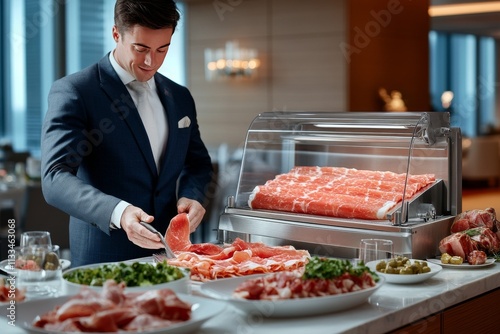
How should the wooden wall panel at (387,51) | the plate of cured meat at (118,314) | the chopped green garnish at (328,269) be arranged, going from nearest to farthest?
1. the plate of cured meat at (118,314)
2. the chopped green garnish at (328,269)
3. the wooden wall panel at (387,51)

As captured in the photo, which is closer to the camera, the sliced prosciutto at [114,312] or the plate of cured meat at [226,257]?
the sliced prosciutto at [114,312]

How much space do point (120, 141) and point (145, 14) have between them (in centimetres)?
50

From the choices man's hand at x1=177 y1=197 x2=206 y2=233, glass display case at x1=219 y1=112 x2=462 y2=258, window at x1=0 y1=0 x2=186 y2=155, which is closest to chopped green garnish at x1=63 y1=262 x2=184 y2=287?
man's hand at x1=177 y1=197 x2=206 y2=233

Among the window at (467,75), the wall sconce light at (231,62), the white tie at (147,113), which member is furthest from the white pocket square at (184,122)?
the window at (467,75)

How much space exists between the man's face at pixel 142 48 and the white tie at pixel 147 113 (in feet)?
0.31

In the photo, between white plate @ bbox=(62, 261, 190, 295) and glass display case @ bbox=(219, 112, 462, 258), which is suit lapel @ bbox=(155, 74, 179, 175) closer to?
glass display case @ bbox=(219, 112, 462, 258)

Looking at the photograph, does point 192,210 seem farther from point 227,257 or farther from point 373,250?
point 373,250

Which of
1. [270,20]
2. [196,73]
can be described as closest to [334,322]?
[270,20]

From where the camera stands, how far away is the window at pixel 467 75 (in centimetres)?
1702

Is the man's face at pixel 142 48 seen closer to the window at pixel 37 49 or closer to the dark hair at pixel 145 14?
the dark hair at pixel 145 14

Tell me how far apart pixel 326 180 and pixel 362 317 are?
3.73ft

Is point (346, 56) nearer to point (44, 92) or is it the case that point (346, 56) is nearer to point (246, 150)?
point (44, 92)

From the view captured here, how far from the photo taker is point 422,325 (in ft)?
6.65

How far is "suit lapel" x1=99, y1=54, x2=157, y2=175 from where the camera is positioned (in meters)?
2.78
